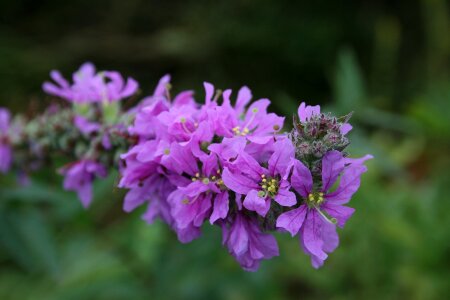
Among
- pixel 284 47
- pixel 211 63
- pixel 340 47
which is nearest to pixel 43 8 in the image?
pixel 211 63

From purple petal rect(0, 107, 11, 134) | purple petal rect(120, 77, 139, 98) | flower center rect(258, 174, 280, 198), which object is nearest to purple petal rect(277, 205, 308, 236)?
flower center rect(258, 174, 280, 198)

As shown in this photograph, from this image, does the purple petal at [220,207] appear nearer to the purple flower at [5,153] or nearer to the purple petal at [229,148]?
the purple petal at [229,148]

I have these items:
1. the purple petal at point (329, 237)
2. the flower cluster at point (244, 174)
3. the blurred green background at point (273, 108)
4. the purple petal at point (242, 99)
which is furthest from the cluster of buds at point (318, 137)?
the blurred green background at point (273, 108)

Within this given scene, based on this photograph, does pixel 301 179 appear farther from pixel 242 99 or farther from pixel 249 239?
pixel 242 99

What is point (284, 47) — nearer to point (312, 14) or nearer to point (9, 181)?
point (312, 14)

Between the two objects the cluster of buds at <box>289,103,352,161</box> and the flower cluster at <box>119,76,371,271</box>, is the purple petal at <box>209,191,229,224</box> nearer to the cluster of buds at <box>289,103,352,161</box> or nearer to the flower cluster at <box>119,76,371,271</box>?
the flower cluster at <box>119,76,371,271</box>

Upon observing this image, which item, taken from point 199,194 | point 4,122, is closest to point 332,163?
point 199,194

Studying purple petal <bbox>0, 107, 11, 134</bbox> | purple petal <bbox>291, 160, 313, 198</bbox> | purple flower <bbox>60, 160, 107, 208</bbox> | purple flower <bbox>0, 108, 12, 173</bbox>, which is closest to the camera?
purple petal <bbox>291, 160, 313, 198</bbox>

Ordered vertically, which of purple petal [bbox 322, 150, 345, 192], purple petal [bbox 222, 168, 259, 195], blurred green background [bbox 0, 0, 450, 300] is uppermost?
purple petal [bbox 322, 150, 345, 192]
